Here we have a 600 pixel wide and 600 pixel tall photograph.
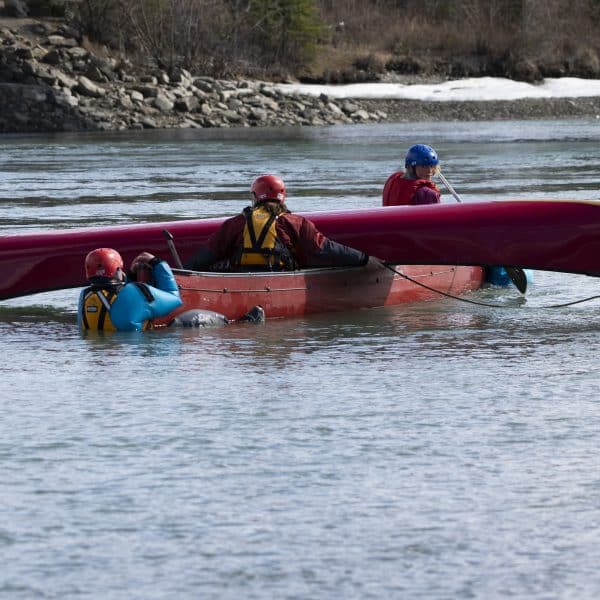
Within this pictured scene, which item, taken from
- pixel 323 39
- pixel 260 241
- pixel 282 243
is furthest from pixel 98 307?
pixel 323 39

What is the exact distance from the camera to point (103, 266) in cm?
980

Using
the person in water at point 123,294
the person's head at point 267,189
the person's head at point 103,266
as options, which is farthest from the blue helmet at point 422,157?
the person's head at point 103,266

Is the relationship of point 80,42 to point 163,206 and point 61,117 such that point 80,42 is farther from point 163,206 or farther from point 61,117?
point 163,206

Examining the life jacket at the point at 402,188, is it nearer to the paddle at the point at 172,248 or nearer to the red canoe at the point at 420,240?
the red canoe at the point at 420,240

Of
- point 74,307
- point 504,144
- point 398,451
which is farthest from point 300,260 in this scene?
point 504,144

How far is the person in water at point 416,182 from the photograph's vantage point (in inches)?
461

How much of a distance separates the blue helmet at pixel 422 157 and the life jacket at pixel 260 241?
1.71 metres

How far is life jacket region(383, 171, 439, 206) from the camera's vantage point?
11.9 m

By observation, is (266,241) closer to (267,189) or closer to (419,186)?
(267,189)

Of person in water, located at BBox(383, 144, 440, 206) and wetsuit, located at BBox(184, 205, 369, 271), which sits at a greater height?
person in water, located at BBox(383, 144, 440, 206)

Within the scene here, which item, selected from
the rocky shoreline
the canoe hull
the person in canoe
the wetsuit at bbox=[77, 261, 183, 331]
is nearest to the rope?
the canoe hull

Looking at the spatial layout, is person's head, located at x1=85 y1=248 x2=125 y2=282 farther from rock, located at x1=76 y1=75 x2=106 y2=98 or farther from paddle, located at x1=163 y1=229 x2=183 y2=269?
rock, located at x1=76 y1=75 x2=106 y2=98

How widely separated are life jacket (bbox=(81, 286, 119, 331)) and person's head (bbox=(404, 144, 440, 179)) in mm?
2790

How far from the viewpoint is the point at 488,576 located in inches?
198
